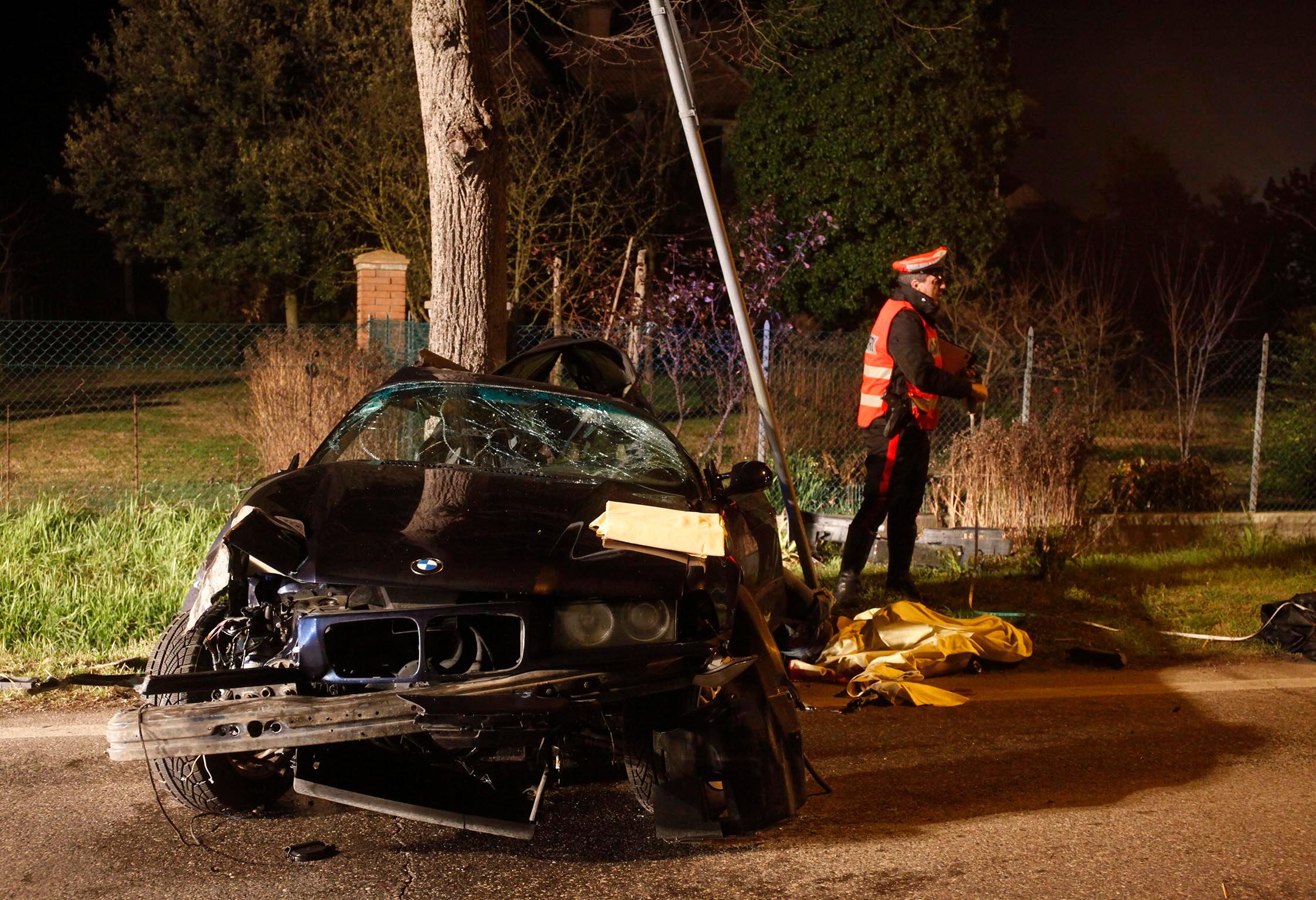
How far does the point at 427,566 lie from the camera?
12.0 feet

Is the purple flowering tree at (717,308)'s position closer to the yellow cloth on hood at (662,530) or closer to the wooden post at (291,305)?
the yellow cloth on hood at (662,530)

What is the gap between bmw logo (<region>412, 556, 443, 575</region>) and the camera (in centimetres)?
363

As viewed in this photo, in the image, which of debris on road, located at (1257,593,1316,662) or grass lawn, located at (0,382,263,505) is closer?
debris on road, located at (1257,593,1316,662)

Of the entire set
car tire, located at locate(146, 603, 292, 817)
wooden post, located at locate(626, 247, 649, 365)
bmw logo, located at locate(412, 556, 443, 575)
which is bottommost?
car tire, located at locate(146, 603, 292, 817)

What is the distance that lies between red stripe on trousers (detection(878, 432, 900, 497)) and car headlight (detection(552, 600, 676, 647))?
12.6ft

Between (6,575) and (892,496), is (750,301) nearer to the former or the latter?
(892,496)

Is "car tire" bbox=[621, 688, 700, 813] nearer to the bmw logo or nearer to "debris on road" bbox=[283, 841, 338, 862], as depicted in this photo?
the bmw logo

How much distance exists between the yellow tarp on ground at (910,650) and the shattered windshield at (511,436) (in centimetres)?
157

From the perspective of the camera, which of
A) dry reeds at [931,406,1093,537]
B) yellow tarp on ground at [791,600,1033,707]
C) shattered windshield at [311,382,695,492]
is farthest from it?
dry reeds at [931,406,1093,537]

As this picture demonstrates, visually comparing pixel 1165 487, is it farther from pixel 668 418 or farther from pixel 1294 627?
pixel 668 418

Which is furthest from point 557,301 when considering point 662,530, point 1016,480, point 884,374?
point 662,530

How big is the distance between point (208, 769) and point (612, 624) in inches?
51.8

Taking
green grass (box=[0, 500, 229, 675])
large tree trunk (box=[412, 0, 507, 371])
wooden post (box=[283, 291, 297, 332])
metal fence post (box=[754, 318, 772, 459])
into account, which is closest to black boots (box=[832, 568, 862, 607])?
large tree trunk (box=[412, 0, 507, 371])

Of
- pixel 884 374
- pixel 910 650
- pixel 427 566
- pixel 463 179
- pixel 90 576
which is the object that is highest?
pixel 463 179
